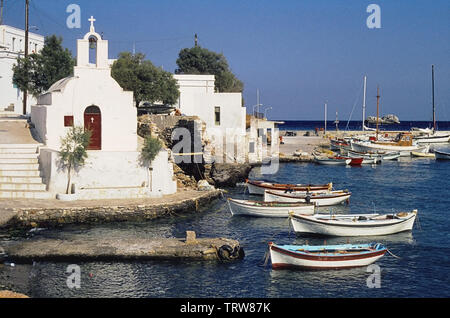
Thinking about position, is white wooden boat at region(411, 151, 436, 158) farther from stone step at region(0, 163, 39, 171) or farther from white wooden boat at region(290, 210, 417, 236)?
stone step at region(0, 163, 39, 171)

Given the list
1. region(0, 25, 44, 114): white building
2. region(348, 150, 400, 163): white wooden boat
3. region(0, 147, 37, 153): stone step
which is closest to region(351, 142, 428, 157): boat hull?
region(348, 150, 400, 163): white wooden boat

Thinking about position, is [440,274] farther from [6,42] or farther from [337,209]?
[6,42]

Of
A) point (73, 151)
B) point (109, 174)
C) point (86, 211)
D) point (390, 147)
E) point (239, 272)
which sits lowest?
point (239, 272)

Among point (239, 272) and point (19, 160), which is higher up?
point (19, 160)

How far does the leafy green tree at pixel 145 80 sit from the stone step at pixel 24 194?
69.8ft

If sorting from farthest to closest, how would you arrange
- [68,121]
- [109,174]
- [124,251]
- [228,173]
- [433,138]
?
1. [433,138]
2. [228,173]
3. [68,121]
4. [109,174]
5. [124,251]

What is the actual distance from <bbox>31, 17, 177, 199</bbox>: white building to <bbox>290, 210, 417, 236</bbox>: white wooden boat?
953cm

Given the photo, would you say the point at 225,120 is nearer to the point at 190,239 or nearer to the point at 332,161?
the point at 332,161

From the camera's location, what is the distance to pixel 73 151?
3086 cm

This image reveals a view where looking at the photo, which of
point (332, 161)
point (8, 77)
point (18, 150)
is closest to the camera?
point (18, 150)

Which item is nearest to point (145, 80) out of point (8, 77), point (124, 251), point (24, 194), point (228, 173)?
point (8, 77)

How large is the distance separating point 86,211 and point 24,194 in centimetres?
442

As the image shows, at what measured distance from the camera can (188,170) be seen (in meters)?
44.2

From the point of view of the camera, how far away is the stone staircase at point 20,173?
30.7m
